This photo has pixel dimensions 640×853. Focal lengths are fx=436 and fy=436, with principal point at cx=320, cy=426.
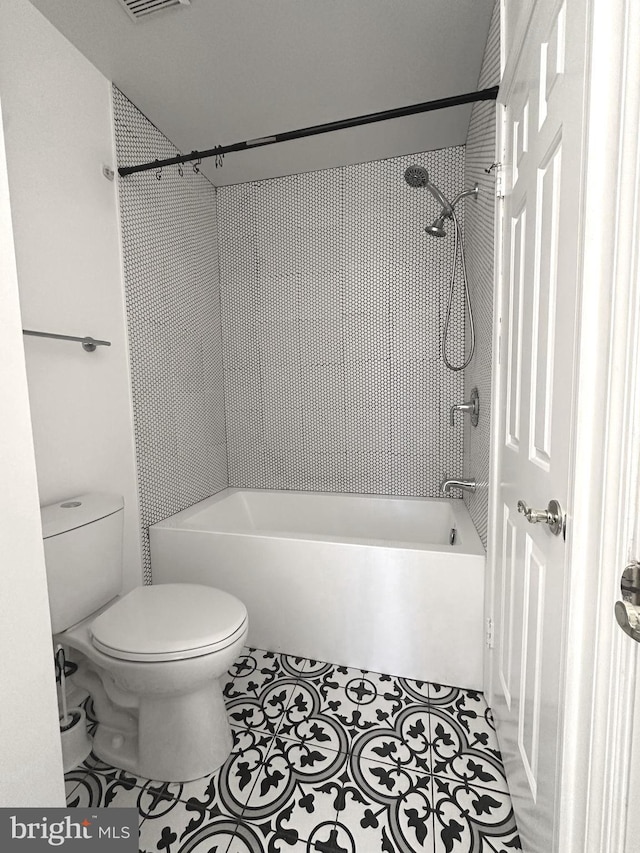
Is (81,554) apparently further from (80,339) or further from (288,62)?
(288,62)

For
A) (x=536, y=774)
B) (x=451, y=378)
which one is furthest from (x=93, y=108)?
(x=536, y=774)

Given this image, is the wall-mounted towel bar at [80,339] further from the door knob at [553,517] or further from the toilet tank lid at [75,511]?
the door knob at [553,517]

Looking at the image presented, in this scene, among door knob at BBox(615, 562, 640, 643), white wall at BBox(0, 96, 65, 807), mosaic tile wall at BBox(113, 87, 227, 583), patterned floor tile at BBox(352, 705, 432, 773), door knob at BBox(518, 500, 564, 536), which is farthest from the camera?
mosaic tile wall at BBox(113, 87, 227, 583)

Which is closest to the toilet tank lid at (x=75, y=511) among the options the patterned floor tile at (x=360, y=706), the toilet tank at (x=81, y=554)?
the toilet tank at (x=81, y=554)

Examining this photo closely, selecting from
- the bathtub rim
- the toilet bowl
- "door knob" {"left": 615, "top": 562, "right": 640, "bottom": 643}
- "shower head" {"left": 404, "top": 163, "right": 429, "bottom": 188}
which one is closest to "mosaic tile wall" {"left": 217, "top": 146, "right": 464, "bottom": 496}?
the bathtub rim

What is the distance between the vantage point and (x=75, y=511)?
150cm

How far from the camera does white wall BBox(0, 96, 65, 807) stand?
2.28 feet

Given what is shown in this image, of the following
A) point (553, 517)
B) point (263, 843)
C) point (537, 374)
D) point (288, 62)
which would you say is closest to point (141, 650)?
point (263, 843)

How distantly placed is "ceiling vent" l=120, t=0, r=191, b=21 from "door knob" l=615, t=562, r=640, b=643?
2.06 meters

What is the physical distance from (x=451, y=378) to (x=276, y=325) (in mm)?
1104

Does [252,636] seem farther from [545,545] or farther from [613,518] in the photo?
[613,518]

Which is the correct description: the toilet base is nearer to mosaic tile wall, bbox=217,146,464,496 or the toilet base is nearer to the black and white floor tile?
the black and white floor tile

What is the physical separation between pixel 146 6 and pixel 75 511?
1.75 metres

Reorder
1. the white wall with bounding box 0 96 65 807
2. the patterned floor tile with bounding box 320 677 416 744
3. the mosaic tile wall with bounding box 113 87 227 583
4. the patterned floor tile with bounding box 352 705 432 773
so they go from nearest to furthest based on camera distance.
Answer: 1. the white wall with bounding box 0 96 65 807
2. the patterned floor tile with bounding box 352 705 432 773
3. the patterned floor tile with bounding box 320 677 416 744
4. the mosaic tile wall with bounding box 113 87 227 583
